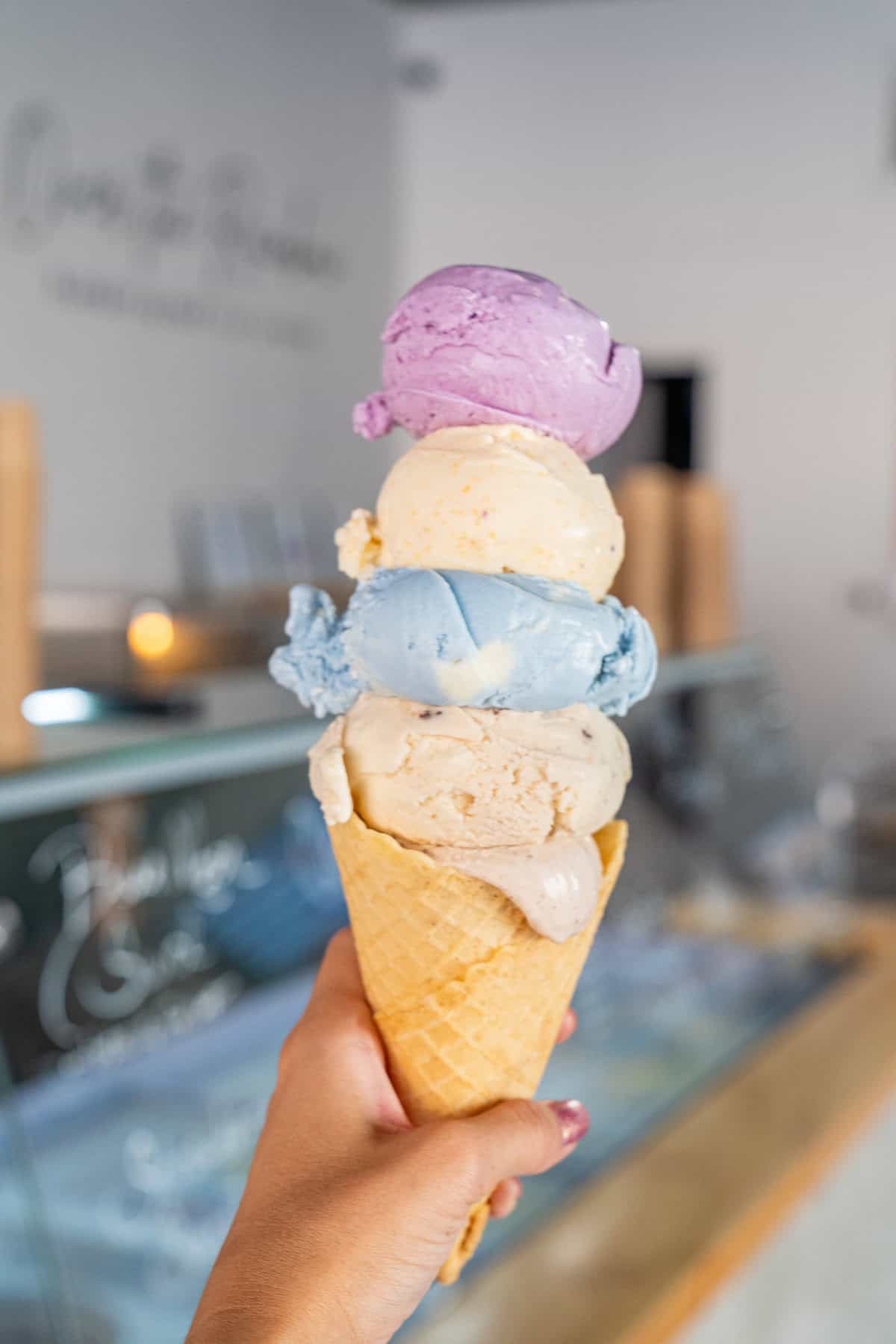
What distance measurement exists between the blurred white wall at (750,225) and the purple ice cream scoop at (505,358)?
4.59 metres

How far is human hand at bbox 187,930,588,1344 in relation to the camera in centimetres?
67

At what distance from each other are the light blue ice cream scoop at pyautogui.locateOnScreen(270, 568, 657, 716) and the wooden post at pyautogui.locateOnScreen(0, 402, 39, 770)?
0.89m

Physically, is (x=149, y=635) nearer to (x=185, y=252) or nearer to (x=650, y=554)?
(x=185, y=252)

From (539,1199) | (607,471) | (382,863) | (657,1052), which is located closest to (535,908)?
(382,863)

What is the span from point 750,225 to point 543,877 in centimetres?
501

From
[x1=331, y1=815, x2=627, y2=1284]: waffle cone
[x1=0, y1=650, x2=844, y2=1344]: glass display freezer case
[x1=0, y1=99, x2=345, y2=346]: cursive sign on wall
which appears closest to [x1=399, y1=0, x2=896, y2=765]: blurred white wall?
[x1=0, y1=99, x2=345, y2=346]: cursive sign on wall

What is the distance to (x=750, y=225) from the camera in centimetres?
533

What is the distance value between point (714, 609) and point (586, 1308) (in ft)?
5.87

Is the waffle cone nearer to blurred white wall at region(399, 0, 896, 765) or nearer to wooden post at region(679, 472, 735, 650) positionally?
wooden post at region(679, 472, 735, 650)

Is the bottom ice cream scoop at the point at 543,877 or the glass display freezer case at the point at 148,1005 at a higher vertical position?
the bottom ice cream scoop at the point at 543,877

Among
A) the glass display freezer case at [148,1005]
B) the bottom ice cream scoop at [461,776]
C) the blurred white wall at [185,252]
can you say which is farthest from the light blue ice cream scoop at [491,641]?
the blurred white wall at [185,252]

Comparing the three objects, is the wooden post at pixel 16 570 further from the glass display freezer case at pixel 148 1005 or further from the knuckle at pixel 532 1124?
the knuckle at pixel 532 1124

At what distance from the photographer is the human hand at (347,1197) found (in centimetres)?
67

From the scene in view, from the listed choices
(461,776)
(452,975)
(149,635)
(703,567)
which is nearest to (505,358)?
(461,776)
